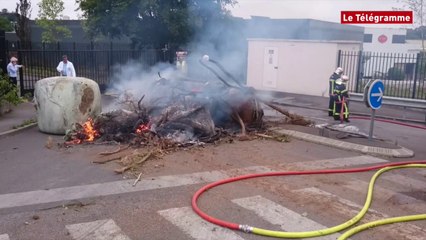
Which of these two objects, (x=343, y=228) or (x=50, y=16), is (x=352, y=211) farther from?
(x=50, y=16)

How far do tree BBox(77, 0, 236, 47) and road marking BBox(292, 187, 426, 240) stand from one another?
11750mm

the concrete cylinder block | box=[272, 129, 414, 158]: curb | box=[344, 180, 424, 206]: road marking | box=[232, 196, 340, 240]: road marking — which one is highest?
the concrete cylinder block

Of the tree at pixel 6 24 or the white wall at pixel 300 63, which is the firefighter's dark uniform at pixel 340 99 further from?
the tree at pixel 6 24

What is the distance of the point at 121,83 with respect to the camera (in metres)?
16.7

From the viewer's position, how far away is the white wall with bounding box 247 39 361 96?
16.8 meters

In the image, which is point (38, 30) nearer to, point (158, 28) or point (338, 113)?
point (158, 28)

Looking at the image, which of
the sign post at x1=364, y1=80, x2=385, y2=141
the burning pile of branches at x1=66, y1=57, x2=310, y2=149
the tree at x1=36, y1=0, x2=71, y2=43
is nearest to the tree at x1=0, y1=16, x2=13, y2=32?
the tree at x1=36, y1=0, x2=71, y2=43

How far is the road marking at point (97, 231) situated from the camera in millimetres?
4203

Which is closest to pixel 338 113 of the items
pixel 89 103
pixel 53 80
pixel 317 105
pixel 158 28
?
pixel 317 105

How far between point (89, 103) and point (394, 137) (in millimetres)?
6812

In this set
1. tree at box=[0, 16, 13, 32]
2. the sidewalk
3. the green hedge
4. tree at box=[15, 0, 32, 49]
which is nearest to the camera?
the sidewalk

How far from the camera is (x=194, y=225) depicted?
4.53 metres

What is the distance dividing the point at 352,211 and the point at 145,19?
17078 millimetres

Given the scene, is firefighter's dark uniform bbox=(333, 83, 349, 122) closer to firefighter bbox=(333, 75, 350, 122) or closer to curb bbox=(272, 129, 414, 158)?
firefighter bbox=(333, 75, 350, 122)
